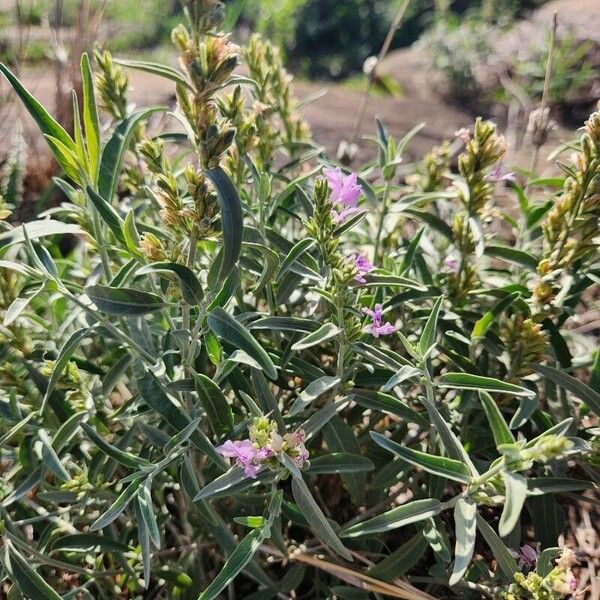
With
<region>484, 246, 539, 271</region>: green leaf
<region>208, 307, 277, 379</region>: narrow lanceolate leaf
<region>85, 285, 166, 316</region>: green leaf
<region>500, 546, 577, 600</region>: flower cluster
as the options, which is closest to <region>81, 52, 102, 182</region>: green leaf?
<region>85, 285, 166, 316</region>: green leaf

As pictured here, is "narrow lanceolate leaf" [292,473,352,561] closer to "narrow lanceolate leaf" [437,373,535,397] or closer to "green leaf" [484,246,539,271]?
"narrow lanceolate leaf" [437,373,535,397]

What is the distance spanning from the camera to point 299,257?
1375 mm

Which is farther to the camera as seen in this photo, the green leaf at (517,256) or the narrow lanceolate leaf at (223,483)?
the green leaf at (517,256)

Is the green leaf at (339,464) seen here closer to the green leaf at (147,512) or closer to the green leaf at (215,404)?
the green leaf at (215,404)

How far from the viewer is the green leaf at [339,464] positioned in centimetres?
129

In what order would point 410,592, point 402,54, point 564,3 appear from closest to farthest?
point 410,592, point 564,3, point 402,54

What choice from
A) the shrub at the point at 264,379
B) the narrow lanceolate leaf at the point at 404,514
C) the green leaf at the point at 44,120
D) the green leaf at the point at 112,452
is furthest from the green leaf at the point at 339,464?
the green leaf at the point at 44,120

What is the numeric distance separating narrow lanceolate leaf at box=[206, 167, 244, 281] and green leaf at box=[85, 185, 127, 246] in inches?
9.3

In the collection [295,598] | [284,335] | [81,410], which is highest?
[284,335]

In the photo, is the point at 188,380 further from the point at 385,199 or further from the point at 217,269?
the point at 385,199

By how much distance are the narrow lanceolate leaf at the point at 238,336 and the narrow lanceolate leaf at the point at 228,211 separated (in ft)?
0.44

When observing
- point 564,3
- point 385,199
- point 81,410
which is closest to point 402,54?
point 564,3

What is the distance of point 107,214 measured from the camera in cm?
119

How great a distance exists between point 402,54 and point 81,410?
265 inches
